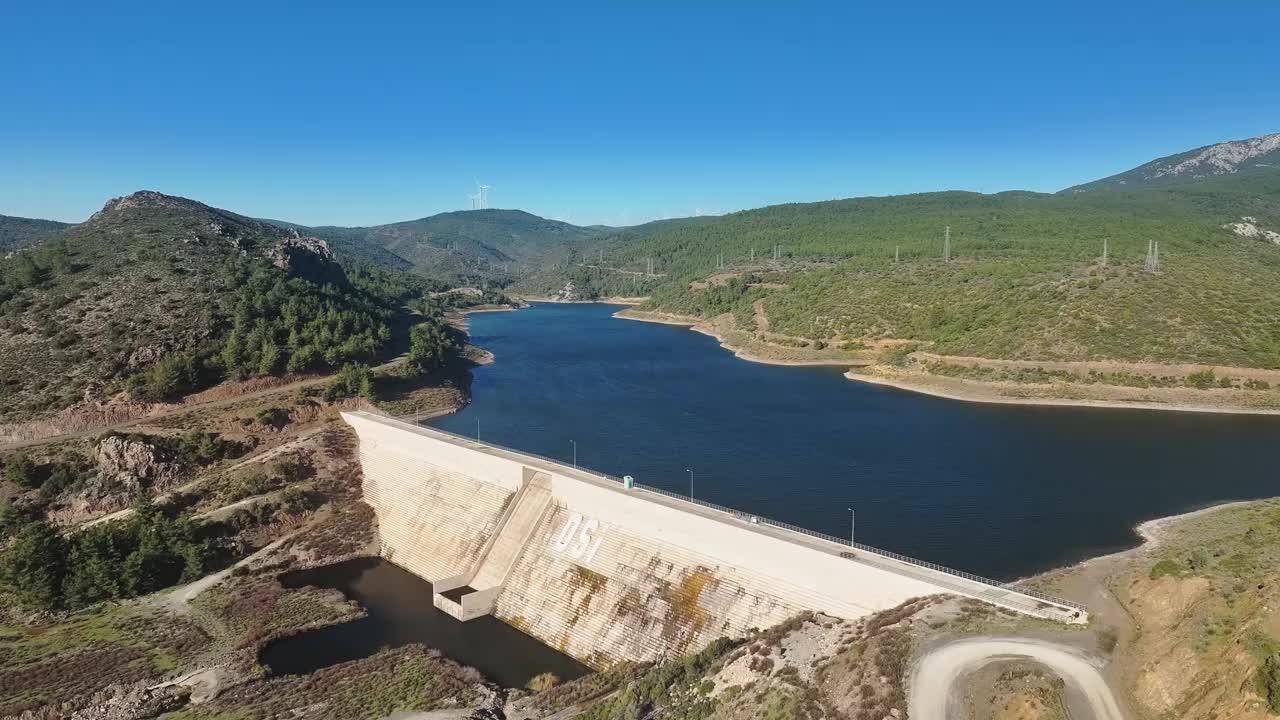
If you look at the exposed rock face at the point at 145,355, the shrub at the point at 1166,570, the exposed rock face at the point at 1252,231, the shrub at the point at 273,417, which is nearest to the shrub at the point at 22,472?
the exposed rock face at the point at 145,355

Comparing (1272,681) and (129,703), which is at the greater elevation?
(1272,681)

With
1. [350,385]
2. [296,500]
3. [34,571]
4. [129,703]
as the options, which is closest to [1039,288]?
[350,385]

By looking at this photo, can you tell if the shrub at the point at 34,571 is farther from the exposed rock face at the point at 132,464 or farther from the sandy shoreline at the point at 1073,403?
the sandy shoreline at the point at 1073,403

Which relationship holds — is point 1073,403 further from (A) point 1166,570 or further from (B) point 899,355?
(A) point 1166,570

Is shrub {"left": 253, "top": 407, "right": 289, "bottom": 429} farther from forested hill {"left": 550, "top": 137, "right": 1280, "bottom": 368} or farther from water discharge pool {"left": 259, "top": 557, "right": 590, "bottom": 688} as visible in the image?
forested hill {"left": 550, "top": 137, "right": 1280, "bottom": 368}

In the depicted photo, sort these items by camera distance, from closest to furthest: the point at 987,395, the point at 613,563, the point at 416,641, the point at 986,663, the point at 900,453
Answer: the point at 986,663 < the point at 416,641 < the point at 613,563 < the point at 900,453 < the point at 987,395

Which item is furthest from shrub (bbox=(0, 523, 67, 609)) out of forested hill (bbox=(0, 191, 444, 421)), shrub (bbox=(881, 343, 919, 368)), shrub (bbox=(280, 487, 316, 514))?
shrub (bbox=(881, 343, 919, 368))

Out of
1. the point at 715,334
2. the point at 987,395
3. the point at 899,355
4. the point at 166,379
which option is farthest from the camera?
the point at 715,334
